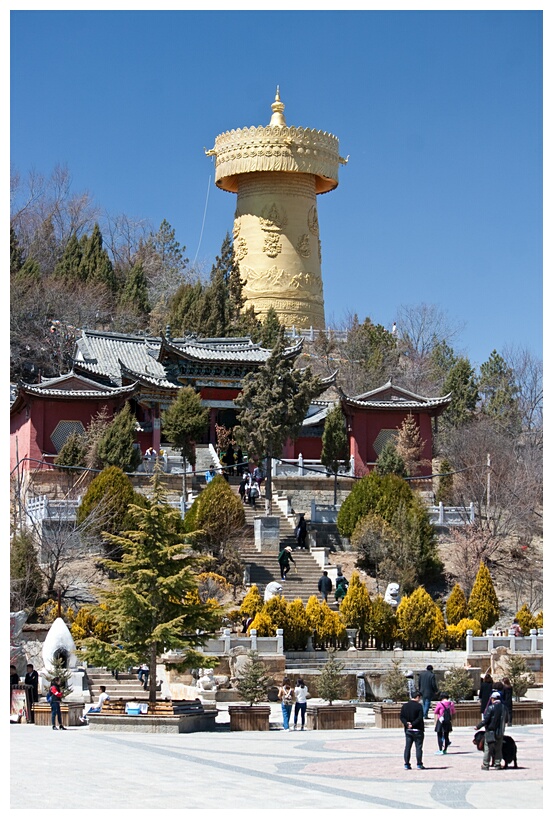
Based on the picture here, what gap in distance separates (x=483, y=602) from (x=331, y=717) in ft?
32.5

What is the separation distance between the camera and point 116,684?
2652 cm

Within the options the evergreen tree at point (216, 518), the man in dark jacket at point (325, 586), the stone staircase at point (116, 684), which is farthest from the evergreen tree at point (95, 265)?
the stone staircase at point (116, 684)

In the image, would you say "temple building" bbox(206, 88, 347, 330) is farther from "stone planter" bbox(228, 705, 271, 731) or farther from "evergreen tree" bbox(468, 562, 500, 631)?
"stone planter" bbox(228, 705, 271, 731)

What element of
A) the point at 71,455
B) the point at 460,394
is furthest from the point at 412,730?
the point at 460,394

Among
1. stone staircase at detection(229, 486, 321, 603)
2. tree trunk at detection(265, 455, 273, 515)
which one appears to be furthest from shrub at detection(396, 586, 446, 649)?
tree trunk at detection(265, 455, 273, 515)

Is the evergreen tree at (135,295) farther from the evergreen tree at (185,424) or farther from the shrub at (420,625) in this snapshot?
the shrub at (420,625)

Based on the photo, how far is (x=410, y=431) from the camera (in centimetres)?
4194

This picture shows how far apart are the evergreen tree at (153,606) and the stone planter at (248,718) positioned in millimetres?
1028

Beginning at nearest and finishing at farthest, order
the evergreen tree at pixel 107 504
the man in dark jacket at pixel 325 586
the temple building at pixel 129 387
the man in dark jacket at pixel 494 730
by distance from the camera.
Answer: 1. the man in dark jacket at pixel 494 730
2. the man in dark jacket at pixel 325 586
3. the evergreen tree at pixel 107 504
4. the temple building at pixel 129 387

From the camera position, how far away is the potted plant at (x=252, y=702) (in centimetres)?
2264

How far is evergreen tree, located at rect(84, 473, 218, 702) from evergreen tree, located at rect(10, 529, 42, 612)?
818cm

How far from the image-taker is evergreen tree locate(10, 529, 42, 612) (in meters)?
31.4
